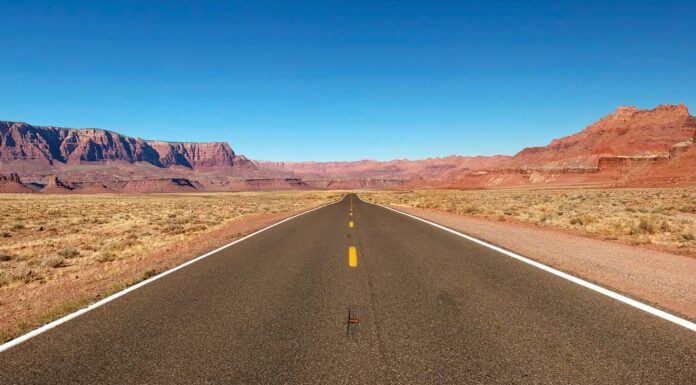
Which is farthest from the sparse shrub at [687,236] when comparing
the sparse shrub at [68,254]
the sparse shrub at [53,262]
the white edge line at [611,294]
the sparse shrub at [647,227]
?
the sparse shrub at [68,254]

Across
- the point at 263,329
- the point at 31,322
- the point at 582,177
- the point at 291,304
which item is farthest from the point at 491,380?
the point at 582,177

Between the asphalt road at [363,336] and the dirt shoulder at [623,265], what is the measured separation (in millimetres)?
764

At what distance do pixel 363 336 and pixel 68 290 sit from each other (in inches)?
234

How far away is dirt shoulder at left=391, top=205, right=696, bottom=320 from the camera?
574cm

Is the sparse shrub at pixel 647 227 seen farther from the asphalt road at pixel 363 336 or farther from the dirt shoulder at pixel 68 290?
the dirt shoulder at pixel 68 290

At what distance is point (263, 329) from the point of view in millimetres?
4598

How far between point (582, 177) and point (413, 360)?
121m

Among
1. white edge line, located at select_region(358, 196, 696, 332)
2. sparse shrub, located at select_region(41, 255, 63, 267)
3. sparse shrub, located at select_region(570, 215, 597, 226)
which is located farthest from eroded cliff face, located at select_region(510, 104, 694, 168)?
sparse shrub, located at select_region(41, 255, 63, 267)

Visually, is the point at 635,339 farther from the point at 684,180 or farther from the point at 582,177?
the point at 582,177

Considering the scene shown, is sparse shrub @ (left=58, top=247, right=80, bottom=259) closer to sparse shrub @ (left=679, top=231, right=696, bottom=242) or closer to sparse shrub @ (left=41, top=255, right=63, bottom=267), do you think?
sparse shrub @ (left=41, top=255, right=63, bottom=267)

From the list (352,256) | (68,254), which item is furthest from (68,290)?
(68,254)

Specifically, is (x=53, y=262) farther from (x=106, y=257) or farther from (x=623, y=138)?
(x=623, y=138)

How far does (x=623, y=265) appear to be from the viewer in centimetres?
797

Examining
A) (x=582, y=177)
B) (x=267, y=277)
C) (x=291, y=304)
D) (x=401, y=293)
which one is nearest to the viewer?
(x=291, y=304)
